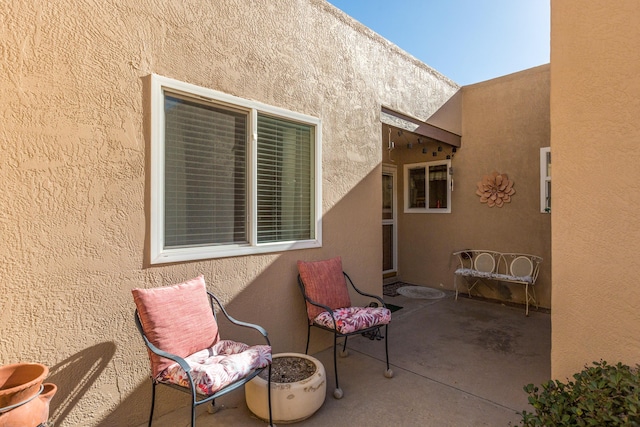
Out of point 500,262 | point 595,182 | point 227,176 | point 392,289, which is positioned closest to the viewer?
point 595,182

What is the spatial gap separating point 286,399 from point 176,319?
979mm

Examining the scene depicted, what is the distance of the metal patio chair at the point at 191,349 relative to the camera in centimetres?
194

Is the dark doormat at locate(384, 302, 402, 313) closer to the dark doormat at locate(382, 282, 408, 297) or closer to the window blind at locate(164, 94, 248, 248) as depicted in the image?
the dark doormat at locate(382, 282, 408, 297)

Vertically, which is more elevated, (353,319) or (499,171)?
(499,171)

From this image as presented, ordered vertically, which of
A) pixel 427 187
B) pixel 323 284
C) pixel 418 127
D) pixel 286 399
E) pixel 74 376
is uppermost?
pixel 418 127

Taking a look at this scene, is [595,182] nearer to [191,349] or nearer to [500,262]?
[191,349]

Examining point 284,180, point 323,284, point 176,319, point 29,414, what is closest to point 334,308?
point 323,284

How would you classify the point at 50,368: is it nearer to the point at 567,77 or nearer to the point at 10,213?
the point at 10,213

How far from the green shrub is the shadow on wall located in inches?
104

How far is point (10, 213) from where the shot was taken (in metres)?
1.89

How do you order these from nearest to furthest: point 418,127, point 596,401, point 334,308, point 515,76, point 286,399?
1. point 596,401
2. point 286,399
3. point 334,308
4. point 418,127
5. point 515,76

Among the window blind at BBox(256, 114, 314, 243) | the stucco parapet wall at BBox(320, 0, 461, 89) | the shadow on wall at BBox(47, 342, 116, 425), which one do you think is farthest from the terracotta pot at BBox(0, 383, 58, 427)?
the stucco parapet wall at BBox(320, 0, 461, 89)

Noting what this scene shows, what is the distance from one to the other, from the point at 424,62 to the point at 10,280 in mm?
5694

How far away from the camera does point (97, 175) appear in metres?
2.20
